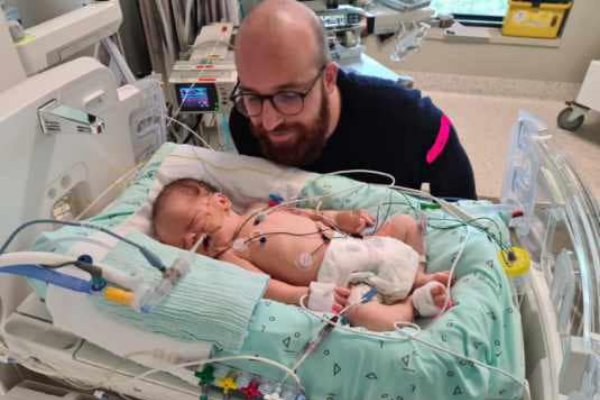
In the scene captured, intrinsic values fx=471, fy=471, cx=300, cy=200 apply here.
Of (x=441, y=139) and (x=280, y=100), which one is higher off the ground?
(x=280, y=100)

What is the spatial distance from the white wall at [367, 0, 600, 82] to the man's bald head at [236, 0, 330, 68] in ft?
6.44

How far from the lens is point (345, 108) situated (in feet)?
4.88

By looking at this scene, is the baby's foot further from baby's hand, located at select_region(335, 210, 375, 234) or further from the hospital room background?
baby's hand, located at select_region(335, 210, 375, 234)

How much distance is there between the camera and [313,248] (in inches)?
45.7

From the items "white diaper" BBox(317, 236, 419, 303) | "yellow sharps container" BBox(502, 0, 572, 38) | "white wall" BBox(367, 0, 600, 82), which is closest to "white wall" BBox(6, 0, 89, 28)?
"white diaper" BBox(317, 236, 419, 303)

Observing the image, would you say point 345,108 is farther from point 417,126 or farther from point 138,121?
point 138,121

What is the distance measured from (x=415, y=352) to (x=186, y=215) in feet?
2.21

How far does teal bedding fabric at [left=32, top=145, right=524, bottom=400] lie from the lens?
0.82m

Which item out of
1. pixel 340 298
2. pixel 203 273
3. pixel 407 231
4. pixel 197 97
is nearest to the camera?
pixel 203 273

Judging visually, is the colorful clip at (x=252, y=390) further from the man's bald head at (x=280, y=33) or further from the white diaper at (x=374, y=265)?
the man's bald head at (x=280, y=33)

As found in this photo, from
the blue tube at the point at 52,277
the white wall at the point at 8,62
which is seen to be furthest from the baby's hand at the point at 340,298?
the white wall at the point at 8,62

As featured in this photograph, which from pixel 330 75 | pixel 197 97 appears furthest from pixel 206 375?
pixel 197 97

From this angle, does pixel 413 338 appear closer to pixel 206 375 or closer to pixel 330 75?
pixel 206 375

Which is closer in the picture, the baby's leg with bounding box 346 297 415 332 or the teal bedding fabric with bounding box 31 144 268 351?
the teal bedding fabric with bounding box 31 144 268 351
